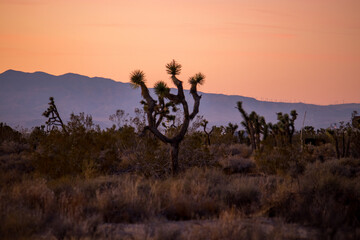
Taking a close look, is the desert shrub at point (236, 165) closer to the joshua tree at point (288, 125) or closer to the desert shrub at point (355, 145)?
the joshua tree at point (288, 125)

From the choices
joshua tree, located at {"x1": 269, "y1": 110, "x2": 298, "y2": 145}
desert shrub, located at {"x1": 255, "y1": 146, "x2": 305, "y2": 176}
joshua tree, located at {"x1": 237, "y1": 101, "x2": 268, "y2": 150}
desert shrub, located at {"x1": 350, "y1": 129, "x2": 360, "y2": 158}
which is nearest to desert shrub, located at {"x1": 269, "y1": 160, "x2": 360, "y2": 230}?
desert shrub, located at {"x1": 255, "y1": 146, "x2": 305, "y2": 176}

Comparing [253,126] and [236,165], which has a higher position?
[253,126]

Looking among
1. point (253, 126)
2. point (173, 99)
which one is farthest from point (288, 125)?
point (173, 99)

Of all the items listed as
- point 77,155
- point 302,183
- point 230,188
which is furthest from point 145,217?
point 77,155

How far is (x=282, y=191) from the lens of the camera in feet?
28.9

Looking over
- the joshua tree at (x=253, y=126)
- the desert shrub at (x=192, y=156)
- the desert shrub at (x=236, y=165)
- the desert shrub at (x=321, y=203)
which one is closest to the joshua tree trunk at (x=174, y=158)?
the desert shrub at (x=192, y=156)

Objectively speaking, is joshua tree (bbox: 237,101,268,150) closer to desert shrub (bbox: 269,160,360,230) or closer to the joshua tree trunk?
the joshua tree trunk

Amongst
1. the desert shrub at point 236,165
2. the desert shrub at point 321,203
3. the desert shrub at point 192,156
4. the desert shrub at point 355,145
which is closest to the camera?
the desert shrub at point 321,203

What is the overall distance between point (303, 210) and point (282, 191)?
1032 mm

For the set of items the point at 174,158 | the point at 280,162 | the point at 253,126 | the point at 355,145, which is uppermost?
the point at 253,126

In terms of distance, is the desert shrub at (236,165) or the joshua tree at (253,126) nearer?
the desert shrub at (236,165)

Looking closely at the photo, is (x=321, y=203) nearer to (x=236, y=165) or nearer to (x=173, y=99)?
(x=173, y=99)

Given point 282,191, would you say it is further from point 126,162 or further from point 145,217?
point 126,162

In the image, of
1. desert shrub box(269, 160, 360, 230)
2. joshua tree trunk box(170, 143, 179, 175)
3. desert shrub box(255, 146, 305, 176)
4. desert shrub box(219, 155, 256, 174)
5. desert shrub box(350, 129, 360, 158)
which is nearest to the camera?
desert shrub box(269, 160, 360, 230)
